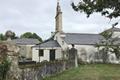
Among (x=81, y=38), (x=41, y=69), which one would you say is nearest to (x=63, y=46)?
(x=81, y=38)

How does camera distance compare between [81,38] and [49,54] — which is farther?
[81,38]

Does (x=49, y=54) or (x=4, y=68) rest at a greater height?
(x=49, y=54)

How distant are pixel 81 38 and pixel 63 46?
395 centimetres

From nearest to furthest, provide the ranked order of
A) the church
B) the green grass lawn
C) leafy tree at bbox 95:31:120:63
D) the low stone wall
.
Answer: the low stone wall < leafy tree at bbox 95:31:120:63 < the green grass lawn < the church

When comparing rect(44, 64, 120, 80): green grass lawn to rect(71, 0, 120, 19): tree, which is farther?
rect(44, 64, 120, 80): green grass lawn

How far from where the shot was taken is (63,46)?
2007 inches

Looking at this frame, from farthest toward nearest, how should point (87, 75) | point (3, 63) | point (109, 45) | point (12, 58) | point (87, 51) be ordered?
1. point (87, 51)
2. point (109, 45)
3. point (87, 75)
4. point (12, 58)
5. point (3, 63)

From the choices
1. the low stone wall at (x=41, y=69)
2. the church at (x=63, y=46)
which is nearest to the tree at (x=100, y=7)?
the low stone wall at (x=41, y=69)

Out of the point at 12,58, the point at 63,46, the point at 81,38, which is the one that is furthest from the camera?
the point at 81,38

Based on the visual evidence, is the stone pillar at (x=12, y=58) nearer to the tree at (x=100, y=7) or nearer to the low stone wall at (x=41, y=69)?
the low stone wall at (x=41, y=69)

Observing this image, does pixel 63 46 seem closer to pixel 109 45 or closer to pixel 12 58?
pixel 109 45

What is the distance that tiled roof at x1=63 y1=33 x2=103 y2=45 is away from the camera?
5066 centimetres

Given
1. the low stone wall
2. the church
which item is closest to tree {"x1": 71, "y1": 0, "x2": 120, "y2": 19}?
the low stone wall

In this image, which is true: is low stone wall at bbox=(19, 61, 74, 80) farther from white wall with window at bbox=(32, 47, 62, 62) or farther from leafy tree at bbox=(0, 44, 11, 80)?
white wall with window at bbox=(32, 47, 62, 62)
